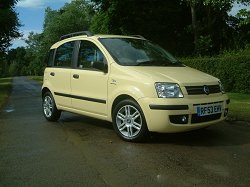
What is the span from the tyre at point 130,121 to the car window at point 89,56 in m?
1.07

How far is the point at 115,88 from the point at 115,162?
1923 millimetres

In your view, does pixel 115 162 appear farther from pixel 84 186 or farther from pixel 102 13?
pixel 102 13

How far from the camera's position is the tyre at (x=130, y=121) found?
Result: 24.1 feet

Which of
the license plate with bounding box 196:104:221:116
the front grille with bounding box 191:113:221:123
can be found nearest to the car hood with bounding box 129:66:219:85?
the license plate with bounding box 196:104:221:116

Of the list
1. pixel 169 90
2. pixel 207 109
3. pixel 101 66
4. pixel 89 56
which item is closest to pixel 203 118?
pixel 207 109

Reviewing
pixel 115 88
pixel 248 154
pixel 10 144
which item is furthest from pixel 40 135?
pixel 248 154

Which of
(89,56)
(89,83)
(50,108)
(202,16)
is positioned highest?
(202,16)

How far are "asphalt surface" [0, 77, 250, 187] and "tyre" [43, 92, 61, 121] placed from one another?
32.6 inches

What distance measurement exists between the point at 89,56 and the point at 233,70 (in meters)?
10.8

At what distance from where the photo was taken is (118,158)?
6.43m

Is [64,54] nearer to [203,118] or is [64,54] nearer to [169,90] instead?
[169,90]

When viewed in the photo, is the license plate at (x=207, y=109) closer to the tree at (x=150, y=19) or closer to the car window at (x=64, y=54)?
the car window at (x=64, y=54)

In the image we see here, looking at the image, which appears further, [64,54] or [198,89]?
[64,54]

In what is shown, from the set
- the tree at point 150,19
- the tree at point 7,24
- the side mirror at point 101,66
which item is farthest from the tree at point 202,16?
the side mirror at point 101,66
